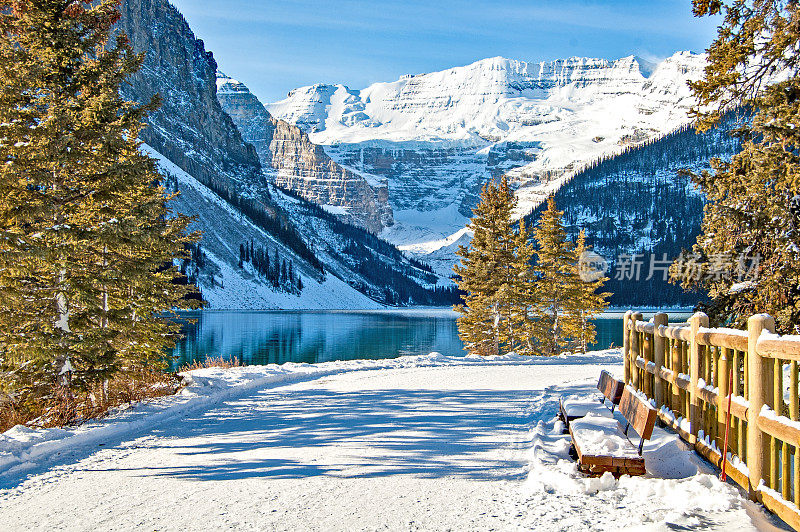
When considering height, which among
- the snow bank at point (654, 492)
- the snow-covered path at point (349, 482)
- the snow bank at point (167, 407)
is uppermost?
the snow bank at point (654, 492)

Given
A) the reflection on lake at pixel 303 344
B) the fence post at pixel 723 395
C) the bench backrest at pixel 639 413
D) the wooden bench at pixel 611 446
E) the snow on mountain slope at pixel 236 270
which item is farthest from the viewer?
the snow on mountain slope at pixel 236 270

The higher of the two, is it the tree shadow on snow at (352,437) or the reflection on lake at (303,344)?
the tree shadow on snow at (352,437)

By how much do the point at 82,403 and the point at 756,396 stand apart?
1211cm

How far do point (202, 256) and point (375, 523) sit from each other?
450ft

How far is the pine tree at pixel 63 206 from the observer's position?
11906 mm

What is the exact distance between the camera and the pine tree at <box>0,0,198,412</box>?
1191cm

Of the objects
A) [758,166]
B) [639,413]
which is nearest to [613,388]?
[639,413]

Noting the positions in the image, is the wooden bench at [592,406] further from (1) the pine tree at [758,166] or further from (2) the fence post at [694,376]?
(1) the pine tree at [758,166]

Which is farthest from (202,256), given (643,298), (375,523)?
(375,523)

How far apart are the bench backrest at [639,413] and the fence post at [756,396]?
105cm

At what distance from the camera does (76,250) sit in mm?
12141

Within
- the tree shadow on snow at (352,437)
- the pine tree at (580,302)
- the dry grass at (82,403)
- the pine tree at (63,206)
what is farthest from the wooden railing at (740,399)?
the pine tree at (580,302)

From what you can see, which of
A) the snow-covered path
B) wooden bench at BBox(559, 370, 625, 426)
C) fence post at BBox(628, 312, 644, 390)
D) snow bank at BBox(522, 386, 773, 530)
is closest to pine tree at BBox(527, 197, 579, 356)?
fence post at BBox(628, 312, 644, 390)

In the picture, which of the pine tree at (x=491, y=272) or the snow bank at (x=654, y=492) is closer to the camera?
the snow bank at (x=654, y=492)
